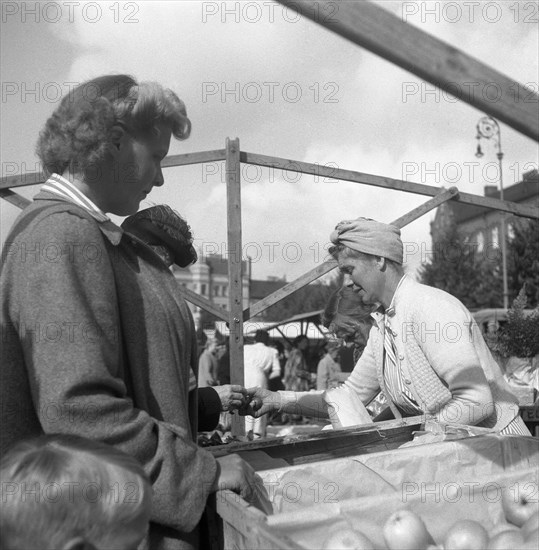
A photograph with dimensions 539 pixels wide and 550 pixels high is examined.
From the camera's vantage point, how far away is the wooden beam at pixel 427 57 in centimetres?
84

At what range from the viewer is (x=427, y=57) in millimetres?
851

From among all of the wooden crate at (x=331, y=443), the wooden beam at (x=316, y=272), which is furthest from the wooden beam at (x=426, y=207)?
the wooden crate at (x=331, y=443)

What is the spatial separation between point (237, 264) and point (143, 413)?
2.01 metres

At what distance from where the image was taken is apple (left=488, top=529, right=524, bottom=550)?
147 cm

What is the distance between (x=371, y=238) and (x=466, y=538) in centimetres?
146

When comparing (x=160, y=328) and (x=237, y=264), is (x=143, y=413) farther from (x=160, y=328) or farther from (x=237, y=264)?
(x=237, y=264)

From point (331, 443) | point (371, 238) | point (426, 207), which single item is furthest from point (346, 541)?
point (426, 207)

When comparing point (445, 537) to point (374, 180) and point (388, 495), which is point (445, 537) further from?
point (374, 180)

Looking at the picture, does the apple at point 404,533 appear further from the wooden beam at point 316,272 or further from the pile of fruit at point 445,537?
the wooden beam at point 316,272

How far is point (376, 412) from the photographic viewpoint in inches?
140

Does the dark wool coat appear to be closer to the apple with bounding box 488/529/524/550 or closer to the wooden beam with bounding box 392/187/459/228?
the apple with bounding box 488/529/524/550

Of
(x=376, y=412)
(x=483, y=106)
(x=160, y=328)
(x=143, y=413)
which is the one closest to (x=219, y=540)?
(x=143, y=413)

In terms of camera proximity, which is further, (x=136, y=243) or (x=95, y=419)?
(x=136, y=243)

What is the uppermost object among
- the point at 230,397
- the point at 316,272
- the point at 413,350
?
the point at 316,272
